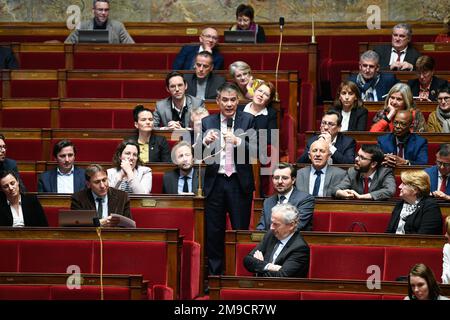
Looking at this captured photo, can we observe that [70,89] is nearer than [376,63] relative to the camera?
No

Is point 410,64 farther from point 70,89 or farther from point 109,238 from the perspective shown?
point 109,238

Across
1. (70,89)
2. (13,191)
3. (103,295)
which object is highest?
(70,89)

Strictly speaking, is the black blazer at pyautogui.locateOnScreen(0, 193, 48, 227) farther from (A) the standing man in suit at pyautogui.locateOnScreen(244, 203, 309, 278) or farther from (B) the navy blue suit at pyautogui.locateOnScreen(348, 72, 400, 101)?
(B) the navy blue suit at pyautogui.locateOnScreen(348, 72, 400, 101)

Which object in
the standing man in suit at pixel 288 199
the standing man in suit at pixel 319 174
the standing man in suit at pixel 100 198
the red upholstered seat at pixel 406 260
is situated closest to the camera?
the red upholstered seat at pixel 406 260

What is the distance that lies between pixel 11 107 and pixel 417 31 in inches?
113

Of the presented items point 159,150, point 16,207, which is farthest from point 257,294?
point 159,150

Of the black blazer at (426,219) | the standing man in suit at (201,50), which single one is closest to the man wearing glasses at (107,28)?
the standing man in suit at (201,50)

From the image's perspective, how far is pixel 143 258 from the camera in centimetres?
527

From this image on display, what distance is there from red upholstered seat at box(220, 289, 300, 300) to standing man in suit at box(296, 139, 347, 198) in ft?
3.71

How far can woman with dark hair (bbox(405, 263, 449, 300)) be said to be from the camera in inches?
174

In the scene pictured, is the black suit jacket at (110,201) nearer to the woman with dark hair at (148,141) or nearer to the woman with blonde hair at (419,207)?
the woman with dark hair at (148,141)

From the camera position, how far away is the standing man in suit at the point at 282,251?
5.04 m

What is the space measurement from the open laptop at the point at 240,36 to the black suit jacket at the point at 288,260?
2.62 metres

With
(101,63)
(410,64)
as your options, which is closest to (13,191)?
(101,63)
